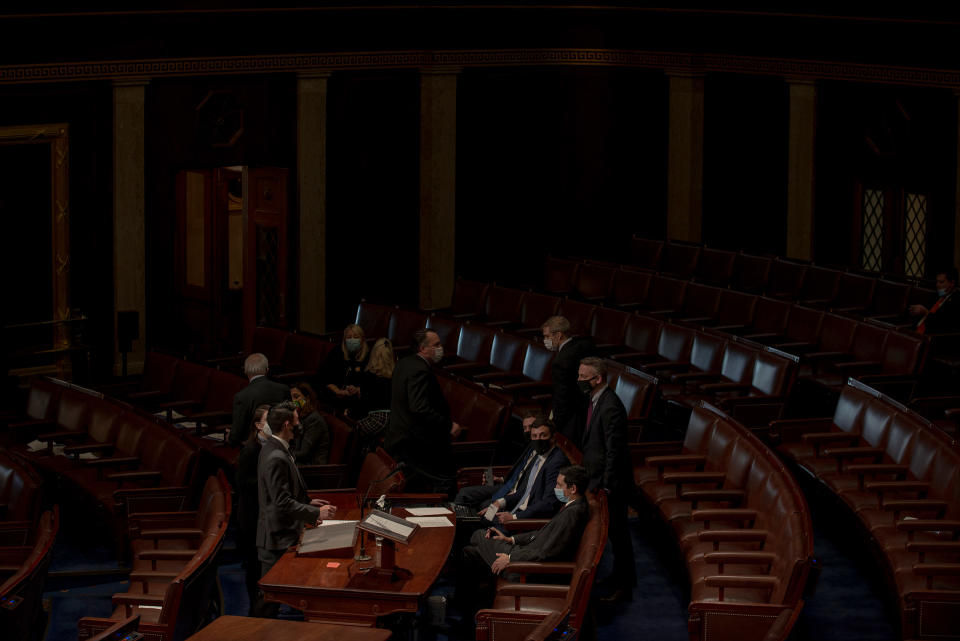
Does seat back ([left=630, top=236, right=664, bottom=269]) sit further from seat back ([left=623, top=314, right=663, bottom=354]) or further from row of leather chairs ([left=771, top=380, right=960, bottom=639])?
row of leather chairs ([left=771, top=380, right=960, bottom=639])

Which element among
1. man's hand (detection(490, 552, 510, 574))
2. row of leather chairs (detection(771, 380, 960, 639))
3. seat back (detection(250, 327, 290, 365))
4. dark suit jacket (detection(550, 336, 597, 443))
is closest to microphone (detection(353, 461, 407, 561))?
man's hand (detection(490, 552, 510, 574))

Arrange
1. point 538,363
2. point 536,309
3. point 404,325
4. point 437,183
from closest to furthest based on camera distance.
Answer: point 538,363 → point 404,325 → point 536,309 → point 437,183

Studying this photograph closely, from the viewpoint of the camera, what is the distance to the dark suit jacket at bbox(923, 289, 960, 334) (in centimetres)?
841

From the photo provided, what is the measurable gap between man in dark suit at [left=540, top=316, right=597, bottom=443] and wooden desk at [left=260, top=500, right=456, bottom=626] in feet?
5.70

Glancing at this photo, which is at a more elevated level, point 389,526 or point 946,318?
point 946,318

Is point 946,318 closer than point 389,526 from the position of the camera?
No

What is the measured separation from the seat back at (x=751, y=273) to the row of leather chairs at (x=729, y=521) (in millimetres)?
3807

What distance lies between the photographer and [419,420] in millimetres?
6379

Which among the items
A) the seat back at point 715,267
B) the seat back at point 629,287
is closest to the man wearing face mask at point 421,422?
the seat back at point 629,287

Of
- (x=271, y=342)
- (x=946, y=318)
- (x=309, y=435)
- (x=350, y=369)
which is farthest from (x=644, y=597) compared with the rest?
(x=271, y=342)

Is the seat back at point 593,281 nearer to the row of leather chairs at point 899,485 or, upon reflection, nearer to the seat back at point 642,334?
the seat back at point 642,334

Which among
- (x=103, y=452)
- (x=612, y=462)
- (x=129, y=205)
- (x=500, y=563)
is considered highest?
(x=129, y=205)

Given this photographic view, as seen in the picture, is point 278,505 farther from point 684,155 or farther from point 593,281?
point 684,155

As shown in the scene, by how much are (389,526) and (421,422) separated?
1544 millimetres
